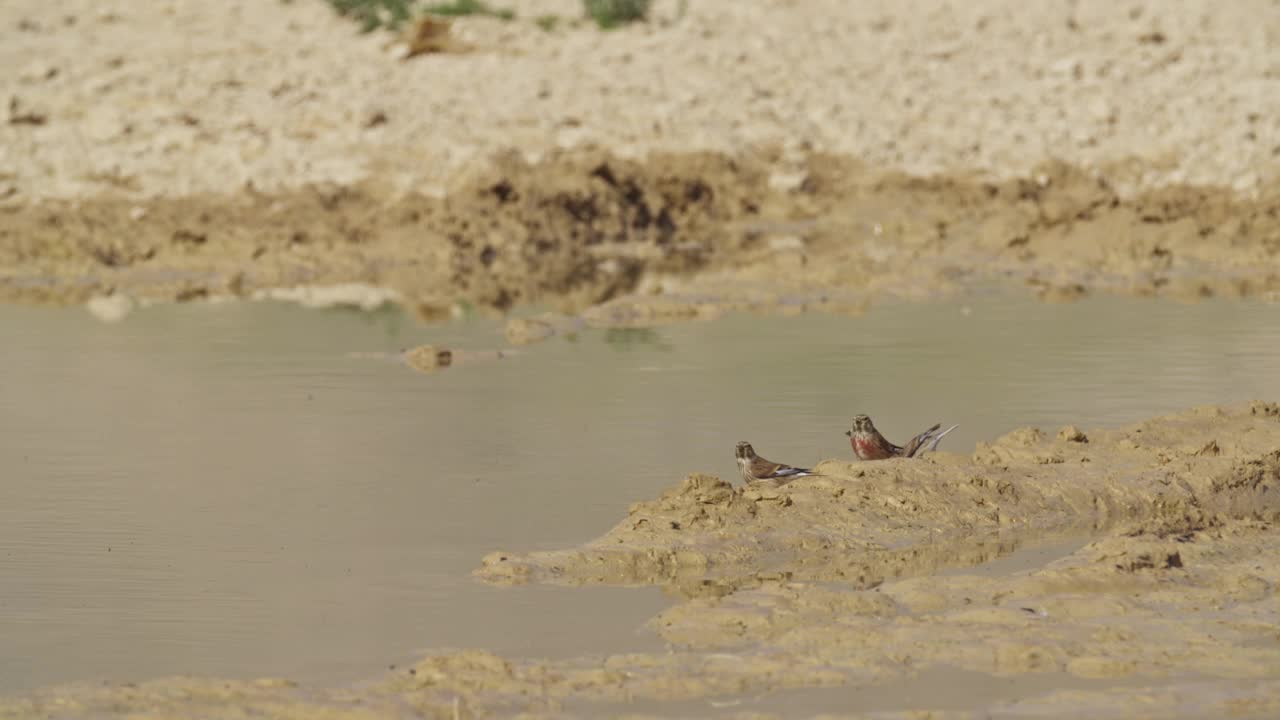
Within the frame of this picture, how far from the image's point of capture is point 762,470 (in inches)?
349

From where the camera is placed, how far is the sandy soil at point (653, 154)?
2031cm

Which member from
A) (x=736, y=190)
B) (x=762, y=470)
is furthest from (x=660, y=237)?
(x=762, y=470)

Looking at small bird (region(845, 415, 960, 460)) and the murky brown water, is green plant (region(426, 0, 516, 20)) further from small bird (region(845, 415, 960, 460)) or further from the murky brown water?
small bird (region(845, 415, 960, 460))

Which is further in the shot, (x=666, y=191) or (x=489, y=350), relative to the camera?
(x=666, y=191)

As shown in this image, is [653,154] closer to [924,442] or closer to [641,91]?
[641,91]

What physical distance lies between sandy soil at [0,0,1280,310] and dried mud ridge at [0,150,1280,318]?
43mm

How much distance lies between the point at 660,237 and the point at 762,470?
14177 millimetres

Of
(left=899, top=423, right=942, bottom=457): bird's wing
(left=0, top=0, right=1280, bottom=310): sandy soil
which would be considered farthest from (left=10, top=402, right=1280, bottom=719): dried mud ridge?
(left=0, top=0, right=1280, bottom=310): sandy soil

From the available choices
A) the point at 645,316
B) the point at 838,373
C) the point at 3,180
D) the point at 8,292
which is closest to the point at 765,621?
the point at 838,373

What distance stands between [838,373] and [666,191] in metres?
10.6

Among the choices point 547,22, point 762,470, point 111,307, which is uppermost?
point 547,22

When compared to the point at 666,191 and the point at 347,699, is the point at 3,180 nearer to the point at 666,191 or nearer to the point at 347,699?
the point at 666,191

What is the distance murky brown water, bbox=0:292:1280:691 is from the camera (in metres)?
7.07

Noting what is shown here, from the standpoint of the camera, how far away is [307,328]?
16109mm
